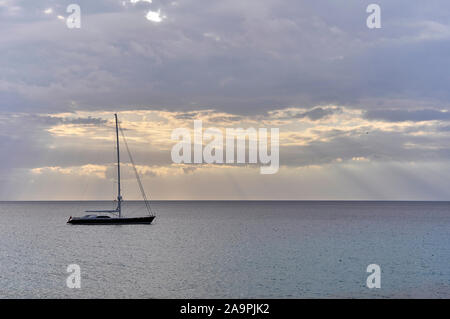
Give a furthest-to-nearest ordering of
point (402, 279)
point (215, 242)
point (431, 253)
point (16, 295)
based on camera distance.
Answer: point (215, 242), point (431, 253), point (402, 279), point (16, 295)

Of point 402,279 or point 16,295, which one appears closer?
point 16,295

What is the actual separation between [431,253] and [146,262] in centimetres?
4451

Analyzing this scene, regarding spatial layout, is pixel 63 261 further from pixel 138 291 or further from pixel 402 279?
pixel 402 279

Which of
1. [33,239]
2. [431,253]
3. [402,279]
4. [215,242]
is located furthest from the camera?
[33,239]

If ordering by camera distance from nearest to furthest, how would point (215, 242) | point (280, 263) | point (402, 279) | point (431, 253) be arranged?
point (402, 279) → point (280, 263) → point (431, 253) → point (215, 242)

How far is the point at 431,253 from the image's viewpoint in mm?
71688

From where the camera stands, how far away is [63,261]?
62844mm

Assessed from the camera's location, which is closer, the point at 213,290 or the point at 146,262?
the point at 213,290
